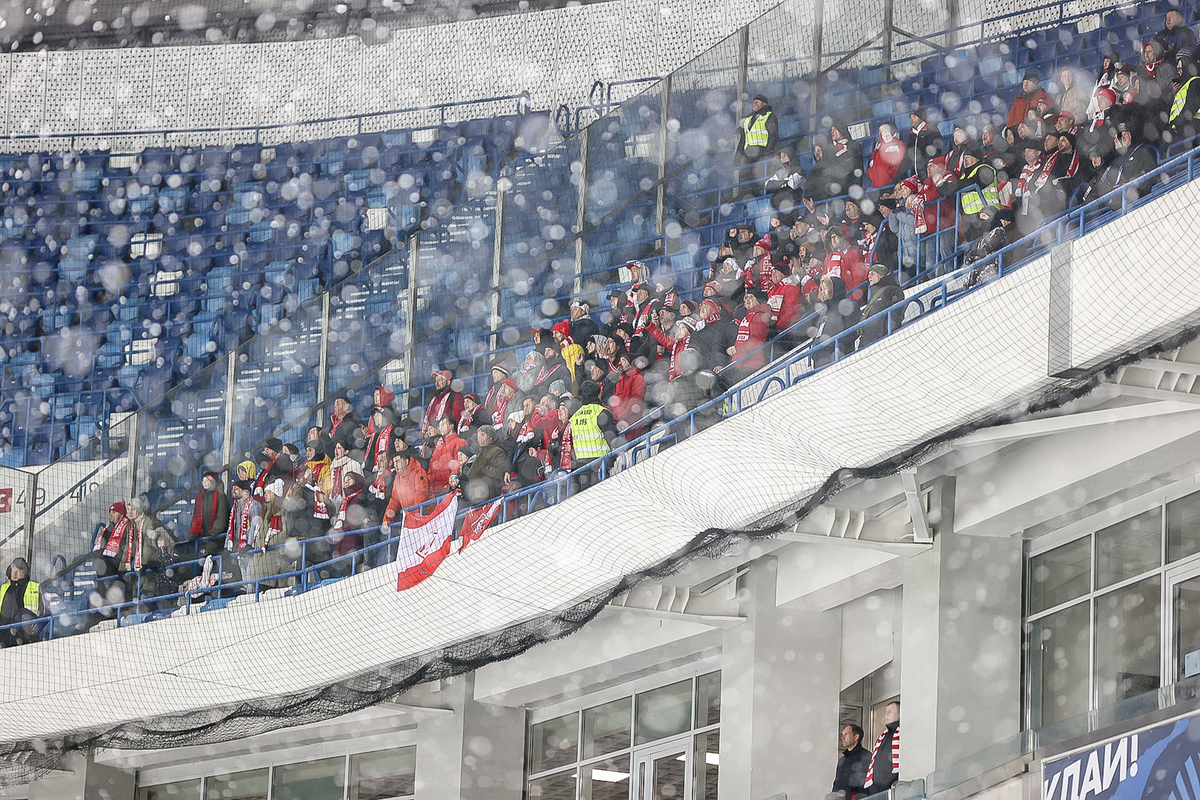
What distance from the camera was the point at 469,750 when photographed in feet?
37.4

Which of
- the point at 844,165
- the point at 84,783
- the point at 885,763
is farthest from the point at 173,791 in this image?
the point at 844,165

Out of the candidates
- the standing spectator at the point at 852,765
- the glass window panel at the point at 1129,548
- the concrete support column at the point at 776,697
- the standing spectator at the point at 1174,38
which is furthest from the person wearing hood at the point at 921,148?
the standing spectator at the point at 852,765

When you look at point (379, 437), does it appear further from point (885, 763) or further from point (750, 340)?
point (885, 763)

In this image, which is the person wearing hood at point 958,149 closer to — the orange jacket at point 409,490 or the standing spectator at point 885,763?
the standing spectator at point 885,763

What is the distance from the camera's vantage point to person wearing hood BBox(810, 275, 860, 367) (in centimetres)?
743

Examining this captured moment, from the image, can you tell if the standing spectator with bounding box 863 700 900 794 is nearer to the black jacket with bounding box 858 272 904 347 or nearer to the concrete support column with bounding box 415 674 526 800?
the black jacket with bounding box 858 272 904 347

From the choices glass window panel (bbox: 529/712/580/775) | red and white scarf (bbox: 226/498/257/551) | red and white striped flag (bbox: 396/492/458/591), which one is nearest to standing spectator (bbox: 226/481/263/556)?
red and white scarf (bbox: 226/498/257/551)

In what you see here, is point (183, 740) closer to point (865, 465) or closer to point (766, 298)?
point (766, 298)

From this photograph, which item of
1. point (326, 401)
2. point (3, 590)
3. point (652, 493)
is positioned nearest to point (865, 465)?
point (652, 493)

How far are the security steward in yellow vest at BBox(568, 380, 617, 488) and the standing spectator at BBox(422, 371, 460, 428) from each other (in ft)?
4.38

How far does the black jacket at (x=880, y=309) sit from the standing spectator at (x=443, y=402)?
3.31m

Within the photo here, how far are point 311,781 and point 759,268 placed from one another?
6.84m

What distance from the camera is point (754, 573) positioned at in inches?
372

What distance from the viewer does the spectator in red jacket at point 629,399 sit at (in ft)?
28.0
